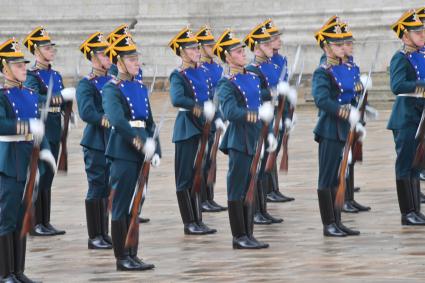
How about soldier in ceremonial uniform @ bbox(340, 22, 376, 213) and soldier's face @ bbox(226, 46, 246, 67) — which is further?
soldier in ceremonial uniform @ bbox(340, 22, 376, 213)

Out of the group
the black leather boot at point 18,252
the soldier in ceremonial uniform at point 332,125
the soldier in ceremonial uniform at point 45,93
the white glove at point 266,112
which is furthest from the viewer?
the soldier in ceremonial uniform at point 45,93

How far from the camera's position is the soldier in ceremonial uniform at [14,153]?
37.2 ft

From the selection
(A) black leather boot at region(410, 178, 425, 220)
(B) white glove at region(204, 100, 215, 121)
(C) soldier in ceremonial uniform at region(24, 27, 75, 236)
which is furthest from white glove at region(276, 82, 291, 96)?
(C) soldier in ceremonial uniform at region(24, 27, 75, 236)

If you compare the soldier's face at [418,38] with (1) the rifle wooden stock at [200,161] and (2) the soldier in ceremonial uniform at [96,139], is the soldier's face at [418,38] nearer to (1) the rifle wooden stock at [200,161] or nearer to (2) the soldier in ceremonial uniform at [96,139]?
(1) the rifle wooden stock at [200,161]

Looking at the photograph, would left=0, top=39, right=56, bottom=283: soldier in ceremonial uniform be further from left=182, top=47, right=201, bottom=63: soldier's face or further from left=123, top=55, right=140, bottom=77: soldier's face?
left=182, top=47, right=201, bottom=63: soldier's face

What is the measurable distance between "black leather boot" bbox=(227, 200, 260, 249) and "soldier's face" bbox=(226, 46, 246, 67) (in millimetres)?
1160

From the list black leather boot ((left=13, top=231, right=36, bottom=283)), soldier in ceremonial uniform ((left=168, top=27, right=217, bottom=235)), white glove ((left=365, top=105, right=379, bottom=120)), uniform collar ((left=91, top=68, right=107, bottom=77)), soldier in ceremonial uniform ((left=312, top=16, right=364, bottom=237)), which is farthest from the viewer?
white glove ((left=365, top=105, right=379, bottom=120))

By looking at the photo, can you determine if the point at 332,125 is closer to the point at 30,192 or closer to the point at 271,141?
the point at 271,141

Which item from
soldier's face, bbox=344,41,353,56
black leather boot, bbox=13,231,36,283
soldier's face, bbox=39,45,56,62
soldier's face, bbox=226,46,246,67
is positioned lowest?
black leather boot, bbox=13,231,36,283

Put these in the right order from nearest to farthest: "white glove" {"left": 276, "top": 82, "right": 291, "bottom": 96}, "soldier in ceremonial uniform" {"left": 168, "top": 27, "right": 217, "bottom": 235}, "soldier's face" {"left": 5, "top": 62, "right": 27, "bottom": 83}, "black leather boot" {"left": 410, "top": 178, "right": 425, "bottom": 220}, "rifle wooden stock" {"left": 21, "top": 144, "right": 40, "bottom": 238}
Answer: "rifle wooden stock" {"left": 21, "top": 144, "right": 40, "bottom": 238} → "soldier's face" {"left": 5, "top": 62, "right": 27, "bottom": 83} → "black leather boot" {"left": 410, "top": 178, "right": 425, "bottom": 220} → "soldier in ceremonial uniform" {"left": 168, "top": 27, "right": 217, "bottom": 235} → "white glove" {"left": 276, "top": 82, "right": 291, "bottom": 96}

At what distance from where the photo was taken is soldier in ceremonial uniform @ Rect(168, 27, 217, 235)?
46.4 ft

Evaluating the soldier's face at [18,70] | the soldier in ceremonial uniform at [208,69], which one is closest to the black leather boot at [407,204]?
the soldier in ceremonial uniform at [208,69]

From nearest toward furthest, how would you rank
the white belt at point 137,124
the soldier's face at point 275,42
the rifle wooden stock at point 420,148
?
the white belt at point 137,124 < the rifle wooden stock at point 420,148 < the soldier's face at point 275,42

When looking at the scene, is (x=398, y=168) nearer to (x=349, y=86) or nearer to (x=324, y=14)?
(x=349, y=86)
